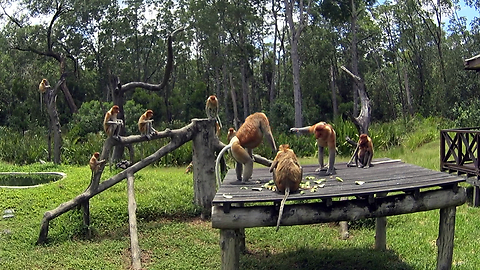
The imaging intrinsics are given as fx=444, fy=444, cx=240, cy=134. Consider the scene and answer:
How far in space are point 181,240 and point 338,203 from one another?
3199mm

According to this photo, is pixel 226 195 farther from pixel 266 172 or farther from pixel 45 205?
pixel 45 205

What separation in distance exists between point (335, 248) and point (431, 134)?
11.8 meters

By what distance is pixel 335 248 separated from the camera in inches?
255

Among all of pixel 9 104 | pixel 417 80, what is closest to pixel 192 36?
pixel 9 104

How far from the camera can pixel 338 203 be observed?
15.3ft

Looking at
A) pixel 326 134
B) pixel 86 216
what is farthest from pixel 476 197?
pixel 86 216

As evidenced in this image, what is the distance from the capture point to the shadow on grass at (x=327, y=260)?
5773 mm

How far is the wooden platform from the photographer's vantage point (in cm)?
A: 439

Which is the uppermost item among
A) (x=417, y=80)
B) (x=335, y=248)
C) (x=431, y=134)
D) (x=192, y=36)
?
(x=192, y=36)

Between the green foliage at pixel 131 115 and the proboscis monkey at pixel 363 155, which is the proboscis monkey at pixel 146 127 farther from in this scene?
the green foliage at pixel 131 115

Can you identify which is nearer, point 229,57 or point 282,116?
point 282,116

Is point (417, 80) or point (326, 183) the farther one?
point (417, 80)

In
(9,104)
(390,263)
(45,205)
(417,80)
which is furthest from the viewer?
(417,80)

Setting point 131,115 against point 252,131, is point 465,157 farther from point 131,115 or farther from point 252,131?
point 131,115
